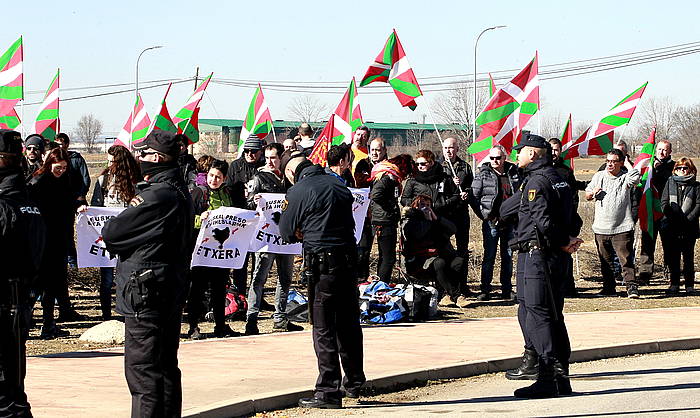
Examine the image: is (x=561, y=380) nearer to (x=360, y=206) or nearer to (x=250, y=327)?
(x=250, y=327)

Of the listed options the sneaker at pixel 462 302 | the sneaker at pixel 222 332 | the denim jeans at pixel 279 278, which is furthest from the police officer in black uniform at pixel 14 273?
the sneaker at pixel 462 302

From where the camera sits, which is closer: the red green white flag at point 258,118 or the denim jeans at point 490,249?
the denim jeans at point 490,249

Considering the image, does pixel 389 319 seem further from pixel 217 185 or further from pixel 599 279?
pixel 599 279

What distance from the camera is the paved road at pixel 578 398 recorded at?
8930 mm

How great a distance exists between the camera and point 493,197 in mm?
16094

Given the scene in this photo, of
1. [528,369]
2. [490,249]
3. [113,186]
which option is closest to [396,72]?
[490,249]

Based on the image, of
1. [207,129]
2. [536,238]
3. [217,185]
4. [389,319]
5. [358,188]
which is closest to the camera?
[536,238]

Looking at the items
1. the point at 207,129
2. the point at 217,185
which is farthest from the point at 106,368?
the point at 207,129

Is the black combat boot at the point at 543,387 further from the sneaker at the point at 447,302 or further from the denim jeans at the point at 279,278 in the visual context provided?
the sneaker at the point at 447,302

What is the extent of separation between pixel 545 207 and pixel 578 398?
1689 mm

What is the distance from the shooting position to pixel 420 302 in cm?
1430

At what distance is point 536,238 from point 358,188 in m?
6.16

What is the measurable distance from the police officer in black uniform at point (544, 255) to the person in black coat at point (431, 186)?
18.3 ft

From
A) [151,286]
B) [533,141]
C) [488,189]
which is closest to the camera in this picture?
[151,286]
